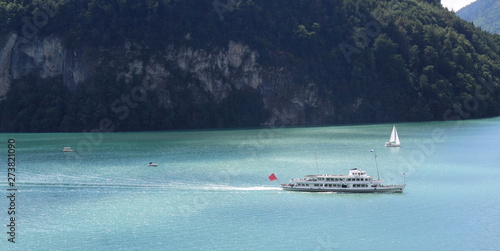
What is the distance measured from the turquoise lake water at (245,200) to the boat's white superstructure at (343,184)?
1.06m

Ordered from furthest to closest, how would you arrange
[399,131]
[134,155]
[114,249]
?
[399,131] < [134,155] < [114,249]

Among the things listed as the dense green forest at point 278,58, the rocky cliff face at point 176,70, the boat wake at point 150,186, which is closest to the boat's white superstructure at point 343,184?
the boat wake at point 150,186

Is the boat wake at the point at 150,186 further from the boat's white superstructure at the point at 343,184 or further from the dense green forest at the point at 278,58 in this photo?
the dense green forest at the point at 278,58

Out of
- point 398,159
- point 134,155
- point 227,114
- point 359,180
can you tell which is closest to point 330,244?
point 359,180

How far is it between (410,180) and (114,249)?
112 ft

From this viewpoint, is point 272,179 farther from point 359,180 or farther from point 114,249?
point 114,249

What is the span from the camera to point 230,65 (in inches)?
5866

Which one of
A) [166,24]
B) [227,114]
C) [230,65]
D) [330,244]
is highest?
[166,24]

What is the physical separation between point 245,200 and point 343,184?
10.1 metres

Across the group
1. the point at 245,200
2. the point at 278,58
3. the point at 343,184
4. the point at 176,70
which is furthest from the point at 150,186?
the point at 278,58

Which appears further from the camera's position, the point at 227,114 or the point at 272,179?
the point at 227,114

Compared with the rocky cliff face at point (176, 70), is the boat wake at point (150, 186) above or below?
below

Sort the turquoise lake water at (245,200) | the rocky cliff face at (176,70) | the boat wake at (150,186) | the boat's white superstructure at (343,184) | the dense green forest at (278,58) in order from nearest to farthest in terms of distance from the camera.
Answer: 1. the turquoise lake water at (245,200)
2. the boat's white superstructure at (343,184)
3. the boat wake at (150,186)
4. the dense green forest at (278,58)
5. the rocky cliff face at (176,70)

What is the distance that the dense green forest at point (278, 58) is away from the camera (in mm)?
136500
